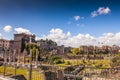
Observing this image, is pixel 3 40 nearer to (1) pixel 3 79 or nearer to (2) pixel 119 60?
(2) pixel 119 60

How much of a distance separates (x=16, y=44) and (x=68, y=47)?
55705mm

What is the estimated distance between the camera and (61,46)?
124m

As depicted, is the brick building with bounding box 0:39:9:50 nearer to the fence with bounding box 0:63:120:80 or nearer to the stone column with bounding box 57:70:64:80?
the fence with bounding box 0:63:120:80

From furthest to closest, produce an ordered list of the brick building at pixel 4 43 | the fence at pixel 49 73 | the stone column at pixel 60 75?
the brick building at pixel 4 43, the stone column at pixel 60 75, the fence at pixel 49 73

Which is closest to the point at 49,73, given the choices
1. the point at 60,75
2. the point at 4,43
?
the point at 60,75

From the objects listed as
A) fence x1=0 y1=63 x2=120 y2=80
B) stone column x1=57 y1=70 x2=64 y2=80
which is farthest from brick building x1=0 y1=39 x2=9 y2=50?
stone column x1=57 y1=70 x2=64 y2=80

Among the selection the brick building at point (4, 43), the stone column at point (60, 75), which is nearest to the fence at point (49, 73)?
the stone column at point (60, 75)

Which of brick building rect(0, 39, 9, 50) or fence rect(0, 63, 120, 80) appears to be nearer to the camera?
fence rect(0, 63, 120, 80)

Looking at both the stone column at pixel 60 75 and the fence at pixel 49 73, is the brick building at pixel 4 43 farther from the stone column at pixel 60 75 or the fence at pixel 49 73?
the stone column at pixel 60 75

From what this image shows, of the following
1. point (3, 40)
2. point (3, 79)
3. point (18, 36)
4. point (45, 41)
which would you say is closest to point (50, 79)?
point (3, 79)

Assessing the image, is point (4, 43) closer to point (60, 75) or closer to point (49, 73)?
point (49, 73)

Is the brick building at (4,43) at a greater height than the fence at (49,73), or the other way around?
the brick building at (4,43)

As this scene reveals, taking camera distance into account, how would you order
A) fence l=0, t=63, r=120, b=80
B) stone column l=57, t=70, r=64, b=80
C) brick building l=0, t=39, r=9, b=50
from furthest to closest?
brick building l=0, t=39, r=9, b=50
stone column l=57, t=70, r=64, b=80
fence l=0, t=63, r=120, b=80

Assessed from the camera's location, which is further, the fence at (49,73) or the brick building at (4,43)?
the brick building at (4,43)
